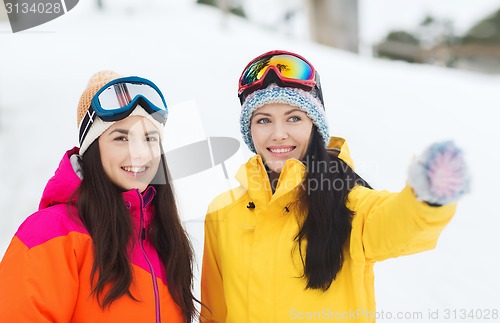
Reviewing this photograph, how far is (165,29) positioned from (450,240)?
25.6 ft

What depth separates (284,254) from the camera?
74.5 inches

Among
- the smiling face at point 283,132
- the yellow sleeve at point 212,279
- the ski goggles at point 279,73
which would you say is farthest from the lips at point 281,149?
the yellow sleeve at point 212,279

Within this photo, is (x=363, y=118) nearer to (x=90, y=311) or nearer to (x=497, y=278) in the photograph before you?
(x=497, y=278)

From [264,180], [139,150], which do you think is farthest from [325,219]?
Answer: [139,150]

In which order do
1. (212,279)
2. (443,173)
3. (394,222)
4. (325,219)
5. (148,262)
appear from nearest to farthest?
1. (443,173)
2. (394,222)
3. (325,219)
4. (148,262)
5. (212,279)

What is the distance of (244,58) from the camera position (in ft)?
27.0

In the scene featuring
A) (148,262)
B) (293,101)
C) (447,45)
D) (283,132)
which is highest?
(447,45)

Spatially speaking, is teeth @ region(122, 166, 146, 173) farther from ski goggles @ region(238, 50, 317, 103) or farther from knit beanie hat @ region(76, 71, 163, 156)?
ski goggles @ region(238, 50, 317, 103)

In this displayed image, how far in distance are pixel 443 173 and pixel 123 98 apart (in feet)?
4.14

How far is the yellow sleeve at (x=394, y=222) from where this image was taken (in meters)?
1.42

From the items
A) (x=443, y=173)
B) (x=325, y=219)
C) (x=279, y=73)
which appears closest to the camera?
(x=443, y=173)

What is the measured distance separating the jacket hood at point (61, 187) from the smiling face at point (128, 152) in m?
0.14

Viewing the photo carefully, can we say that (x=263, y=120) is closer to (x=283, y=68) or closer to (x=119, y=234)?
(x=283, y=68)

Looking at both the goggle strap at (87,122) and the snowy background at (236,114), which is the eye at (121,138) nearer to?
the goggle strap at (87,122)
